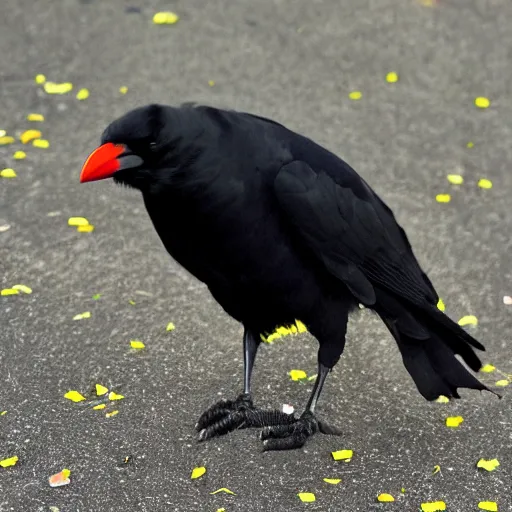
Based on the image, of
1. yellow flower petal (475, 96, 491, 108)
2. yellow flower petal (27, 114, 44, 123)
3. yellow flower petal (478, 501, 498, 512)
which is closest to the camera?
→ yellow flower petal (478, 501, 498, 512)

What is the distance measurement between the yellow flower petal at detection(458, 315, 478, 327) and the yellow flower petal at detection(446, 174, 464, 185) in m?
1.18

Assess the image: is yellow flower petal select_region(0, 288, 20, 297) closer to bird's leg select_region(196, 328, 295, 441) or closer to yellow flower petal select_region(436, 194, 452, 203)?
bird's leg select_region(196, 328, 295, 441)

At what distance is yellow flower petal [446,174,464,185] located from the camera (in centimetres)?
521

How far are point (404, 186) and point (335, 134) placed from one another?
67 cm

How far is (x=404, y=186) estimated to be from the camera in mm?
5191

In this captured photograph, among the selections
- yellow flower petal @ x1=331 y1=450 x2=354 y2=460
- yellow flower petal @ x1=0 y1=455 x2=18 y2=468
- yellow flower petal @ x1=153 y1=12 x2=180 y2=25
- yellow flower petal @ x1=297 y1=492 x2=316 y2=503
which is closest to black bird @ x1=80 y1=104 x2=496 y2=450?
yellow flower petal @ x1=331 y1=450 x2=354 y2=460

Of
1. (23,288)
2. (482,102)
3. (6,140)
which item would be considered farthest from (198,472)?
(482,102)

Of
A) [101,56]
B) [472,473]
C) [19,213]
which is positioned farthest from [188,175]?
[101,56]

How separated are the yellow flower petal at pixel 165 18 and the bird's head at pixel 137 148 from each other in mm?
4103

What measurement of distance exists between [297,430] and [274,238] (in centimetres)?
88

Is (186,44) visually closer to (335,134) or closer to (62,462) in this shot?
(335,134)

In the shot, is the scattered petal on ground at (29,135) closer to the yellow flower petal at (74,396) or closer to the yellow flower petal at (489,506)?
the yellow flower petal at (74,396)

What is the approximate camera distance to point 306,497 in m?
3.33

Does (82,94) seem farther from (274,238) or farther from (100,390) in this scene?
(274,238)
